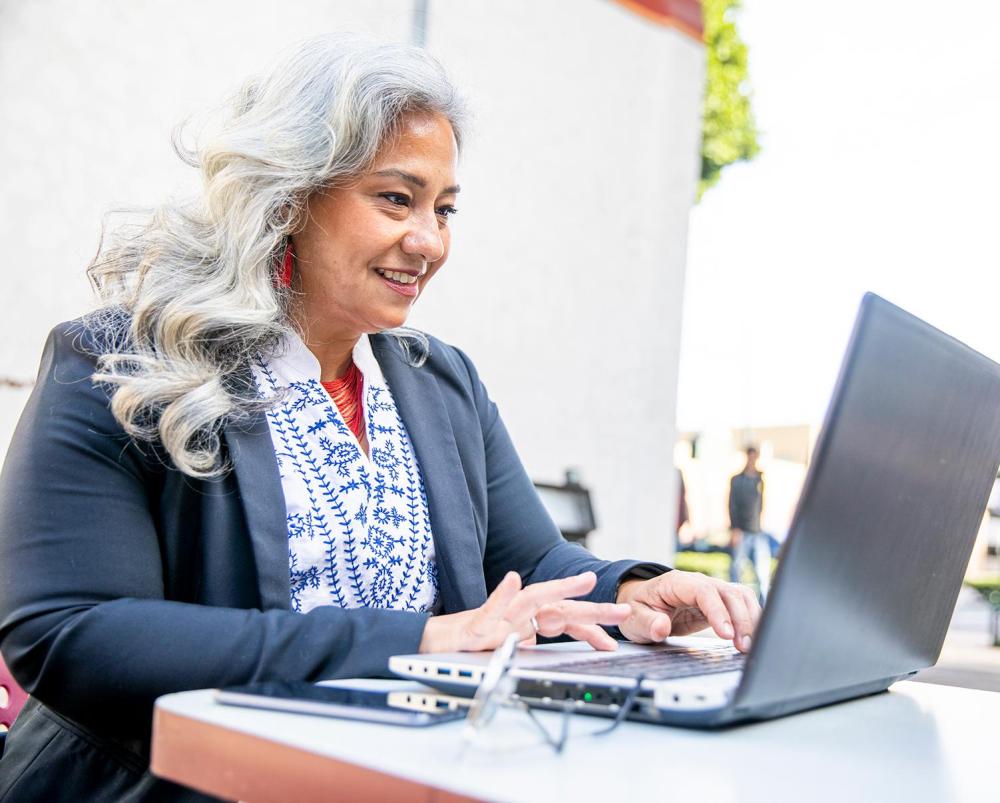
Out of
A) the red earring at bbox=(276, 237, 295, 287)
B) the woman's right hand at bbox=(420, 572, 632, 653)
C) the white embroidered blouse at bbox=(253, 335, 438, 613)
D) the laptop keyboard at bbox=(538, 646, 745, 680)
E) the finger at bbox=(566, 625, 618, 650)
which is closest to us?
the laptop keyboard at bbox=(538, 646, 745, 680)

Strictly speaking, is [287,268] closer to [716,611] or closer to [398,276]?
[398,276]

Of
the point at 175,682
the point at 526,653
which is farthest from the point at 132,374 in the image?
the point at 526,653

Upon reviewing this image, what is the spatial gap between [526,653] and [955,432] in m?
0.50

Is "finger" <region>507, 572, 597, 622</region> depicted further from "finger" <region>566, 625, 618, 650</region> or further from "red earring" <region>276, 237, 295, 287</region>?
"red earring" <region>276, 237, 295, 287</region>

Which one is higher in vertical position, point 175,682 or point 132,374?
point 132,374

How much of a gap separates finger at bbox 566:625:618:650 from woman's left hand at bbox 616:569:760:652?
0.13m

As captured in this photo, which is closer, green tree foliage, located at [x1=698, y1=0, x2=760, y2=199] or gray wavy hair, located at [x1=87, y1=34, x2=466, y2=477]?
gray wavy hair, located at [x1=87, y1=34, x2=466, y2=477]

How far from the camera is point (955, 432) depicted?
1.07 m

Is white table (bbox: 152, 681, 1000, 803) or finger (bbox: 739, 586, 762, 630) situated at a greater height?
finger (bbox: 739, 586, 762, 630)

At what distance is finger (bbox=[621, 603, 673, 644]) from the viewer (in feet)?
4.59

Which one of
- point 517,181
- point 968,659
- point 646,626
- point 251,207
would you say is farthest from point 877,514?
point 968,659

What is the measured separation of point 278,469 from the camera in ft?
4.72

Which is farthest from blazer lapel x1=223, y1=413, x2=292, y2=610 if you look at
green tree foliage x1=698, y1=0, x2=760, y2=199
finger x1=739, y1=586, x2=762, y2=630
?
green tree foliage x1=698, y1=0, x2=760, y2=199

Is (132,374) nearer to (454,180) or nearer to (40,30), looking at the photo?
(454,180)
